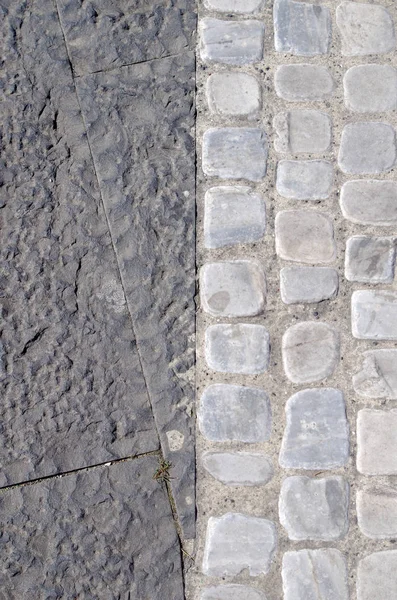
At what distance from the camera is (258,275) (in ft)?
7.75

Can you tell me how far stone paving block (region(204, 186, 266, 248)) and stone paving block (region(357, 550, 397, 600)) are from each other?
100cm

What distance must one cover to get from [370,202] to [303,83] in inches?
17.6

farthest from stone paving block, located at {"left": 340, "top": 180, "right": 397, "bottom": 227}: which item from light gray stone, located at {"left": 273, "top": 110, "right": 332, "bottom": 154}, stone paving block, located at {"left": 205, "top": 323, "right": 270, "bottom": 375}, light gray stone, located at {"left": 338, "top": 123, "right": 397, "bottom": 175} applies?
stone paving block, located at {"left": 205, "top": 323, "right": 270, "bottom": 375}

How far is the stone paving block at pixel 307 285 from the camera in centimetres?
235

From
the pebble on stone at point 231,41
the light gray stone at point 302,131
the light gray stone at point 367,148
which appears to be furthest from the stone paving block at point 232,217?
the pebble on stone at point 231,41

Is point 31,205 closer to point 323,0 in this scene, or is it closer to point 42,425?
point 42,425

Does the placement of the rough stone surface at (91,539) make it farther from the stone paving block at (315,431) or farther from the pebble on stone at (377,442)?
the pebble on stone at (377,442)

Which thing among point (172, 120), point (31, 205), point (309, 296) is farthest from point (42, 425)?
point (172, 120)

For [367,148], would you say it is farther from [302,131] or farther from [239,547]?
[239,547]

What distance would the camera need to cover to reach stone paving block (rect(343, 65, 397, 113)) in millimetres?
2490

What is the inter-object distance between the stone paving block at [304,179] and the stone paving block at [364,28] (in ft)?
1.34

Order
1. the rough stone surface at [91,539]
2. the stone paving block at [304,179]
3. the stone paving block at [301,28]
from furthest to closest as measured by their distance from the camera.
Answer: the stone paving block at [301,28] < the stone paving block at [304,179] < the rough stone surface at [91,539]

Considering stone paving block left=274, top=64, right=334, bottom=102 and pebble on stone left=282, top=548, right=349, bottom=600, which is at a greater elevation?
stone paving block left=274, top=64, right=334, bottom=102

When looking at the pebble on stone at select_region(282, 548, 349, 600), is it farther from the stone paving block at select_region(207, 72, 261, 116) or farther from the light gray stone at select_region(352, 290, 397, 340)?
the stone paving block at select_region(207, 72, 261, 116)
